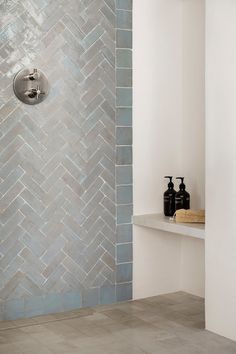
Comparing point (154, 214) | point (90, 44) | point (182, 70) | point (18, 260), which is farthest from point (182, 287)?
point (90, 44)

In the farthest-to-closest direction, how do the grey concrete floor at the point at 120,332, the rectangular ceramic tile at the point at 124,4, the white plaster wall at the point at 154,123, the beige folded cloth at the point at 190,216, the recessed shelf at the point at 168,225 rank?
1. the white plaster wall at the point at 154,123
2. the rectangular ceramic tile at the point at 124,4
3. the beige folded cloth at the point at 190,216
4. the recessed shelf at the point at 168,225
5. the grey concrete floor at the point at 120,332

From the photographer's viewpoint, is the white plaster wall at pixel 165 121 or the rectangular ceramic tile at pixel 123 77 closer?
the rectangular ceramic tile at pixel 123 77

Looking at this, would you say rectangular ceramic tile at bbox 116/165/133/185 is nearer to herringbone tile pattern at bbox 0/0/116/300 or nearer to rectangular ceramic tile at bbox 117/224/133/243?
herringbone tile pattern at bbox 0/0/116/300

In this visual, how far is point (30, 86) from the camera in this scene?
3.54m

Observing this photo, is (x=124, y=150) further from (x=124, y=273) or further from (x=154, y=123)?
(x=124, y=273)

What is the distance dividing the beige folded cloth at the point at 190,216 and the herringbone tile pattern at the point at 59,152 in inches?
19.1

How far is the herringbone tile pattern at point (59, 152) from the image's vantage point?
351 cm

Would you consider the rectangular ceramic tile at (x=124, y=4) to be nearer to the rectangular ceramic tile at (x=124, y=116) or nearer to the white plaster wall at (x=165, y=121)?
the white plaster wall at (x=165, y=121)

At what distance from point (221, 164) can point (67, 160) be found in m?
1.02

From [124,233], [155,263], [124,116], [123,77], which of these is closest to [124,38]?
[123,77]

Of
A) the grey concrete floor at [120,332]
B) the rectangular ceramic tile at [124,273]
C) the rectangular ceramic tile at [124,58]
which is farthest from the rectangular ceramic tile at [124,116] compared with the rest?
the grey concrete floor at [120,332]

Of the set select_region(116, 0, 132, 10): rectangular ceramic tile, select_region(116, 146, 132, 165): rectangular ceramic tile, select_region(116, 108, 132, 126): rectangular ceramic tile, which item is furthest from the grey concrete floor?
select_region(116, 0, 132, 10): rectangular ceramic tile

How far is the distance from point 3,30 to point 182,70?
133cm

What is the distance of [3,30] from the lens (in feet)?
11.3
